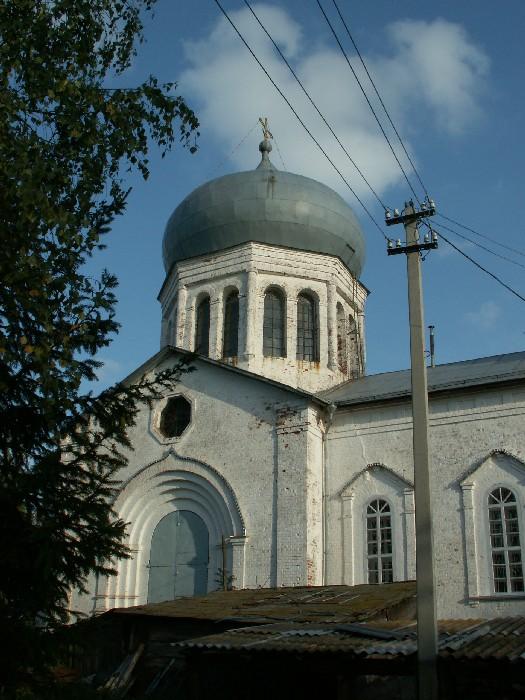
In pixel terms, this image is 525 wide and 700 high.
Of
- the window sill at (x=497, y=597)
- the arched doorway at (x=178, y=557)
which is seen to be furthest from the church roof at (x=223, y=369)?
the window sill at (x=497, y=597)

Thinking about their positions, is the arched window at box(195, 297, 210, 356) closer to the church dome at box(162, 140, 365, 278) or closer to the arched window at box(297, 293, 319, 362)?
the church dome at box(162, 140, 365, 278)

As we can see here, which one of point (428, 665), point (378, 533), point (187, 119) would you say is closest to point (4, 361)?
point (187, 119)

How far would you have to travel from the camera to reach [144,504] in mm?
16359

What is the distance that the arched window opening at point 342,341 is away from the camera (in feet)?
63.6

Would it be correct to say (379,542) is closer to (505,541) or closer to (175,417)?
(505,541)

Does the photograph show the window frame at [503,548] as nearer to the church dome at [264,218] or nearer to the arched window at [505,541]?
the arched window at [505,541]

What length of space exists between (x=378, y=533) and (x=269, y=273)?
24.7 feet

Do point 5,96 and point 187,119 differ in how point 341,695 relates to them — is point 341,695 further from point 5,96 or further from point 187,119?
point 5,96

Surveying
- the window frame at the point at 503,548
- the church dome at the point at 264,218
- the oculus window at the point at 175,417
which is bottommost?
the window frame at the point at 503,548

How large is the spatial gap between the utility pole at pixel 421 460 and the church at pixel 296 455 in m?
5.18

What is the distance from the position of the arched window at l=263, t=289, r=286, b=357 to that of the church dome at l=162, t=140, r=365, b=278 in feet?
4.33

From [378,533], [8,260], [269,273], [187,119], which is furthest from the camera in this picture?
[269,273]

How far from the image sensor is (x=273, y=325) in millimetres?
19172

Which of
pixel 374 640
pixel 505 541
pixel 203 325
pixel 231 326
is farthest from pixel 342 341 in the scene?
pixel 374 640
